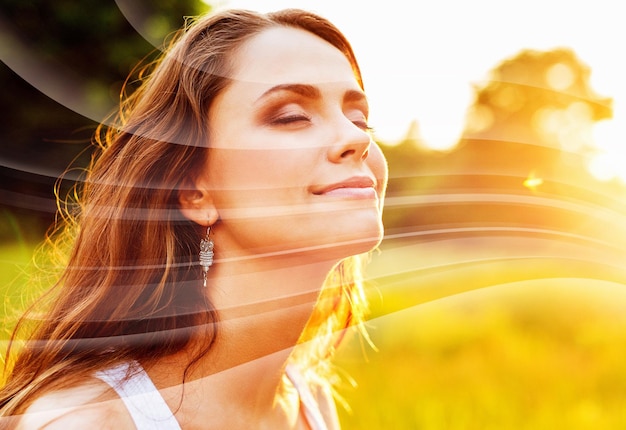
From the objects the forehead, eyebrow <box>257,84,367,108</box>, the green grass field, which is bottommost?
the green grass field

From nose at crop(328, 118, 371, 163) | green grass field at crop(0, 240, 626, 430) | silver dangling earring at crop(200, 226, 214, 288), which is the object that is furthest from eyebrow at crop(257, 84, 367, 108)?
green grass field at crop(0, 240, 626, 430)

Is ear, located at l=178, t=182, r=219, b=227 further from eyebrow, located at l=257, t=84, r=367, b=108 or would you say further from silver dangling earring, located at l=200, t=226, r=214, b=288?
eyebrow, located at l=257, t=84, r=367, b=108

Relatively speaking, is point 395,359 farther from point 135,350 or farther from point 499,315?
point 135,350

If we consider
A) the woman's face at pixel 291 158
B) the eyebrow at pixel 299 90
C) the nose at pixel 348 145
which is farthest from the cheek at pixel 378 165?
the eyebrow at pixel 299 90

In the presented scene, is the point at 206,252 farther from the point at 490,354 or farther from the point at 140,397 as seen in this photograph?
the point at 490,354

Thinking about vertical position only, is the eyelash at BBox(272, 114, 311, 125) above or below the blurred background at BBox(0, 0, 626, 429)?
above

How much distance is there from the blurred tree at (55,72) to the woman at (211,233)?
592 cm

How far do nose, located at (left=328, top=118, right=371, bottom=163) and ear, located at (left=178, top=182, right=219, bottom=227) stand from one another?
383mm

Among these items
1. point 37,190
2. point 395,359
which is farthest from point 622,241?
point 37,190

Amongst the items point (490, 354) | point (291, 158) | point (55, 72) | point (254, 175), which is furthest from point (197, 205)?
point (55, 72)

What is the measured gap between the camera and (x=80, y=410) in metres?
1.52

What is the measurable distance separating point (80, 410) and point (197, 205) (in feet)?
1.93

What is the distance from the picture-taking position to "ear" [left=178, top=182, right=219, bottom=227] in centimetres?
171

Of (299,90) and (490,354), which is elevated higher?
(299,90)
